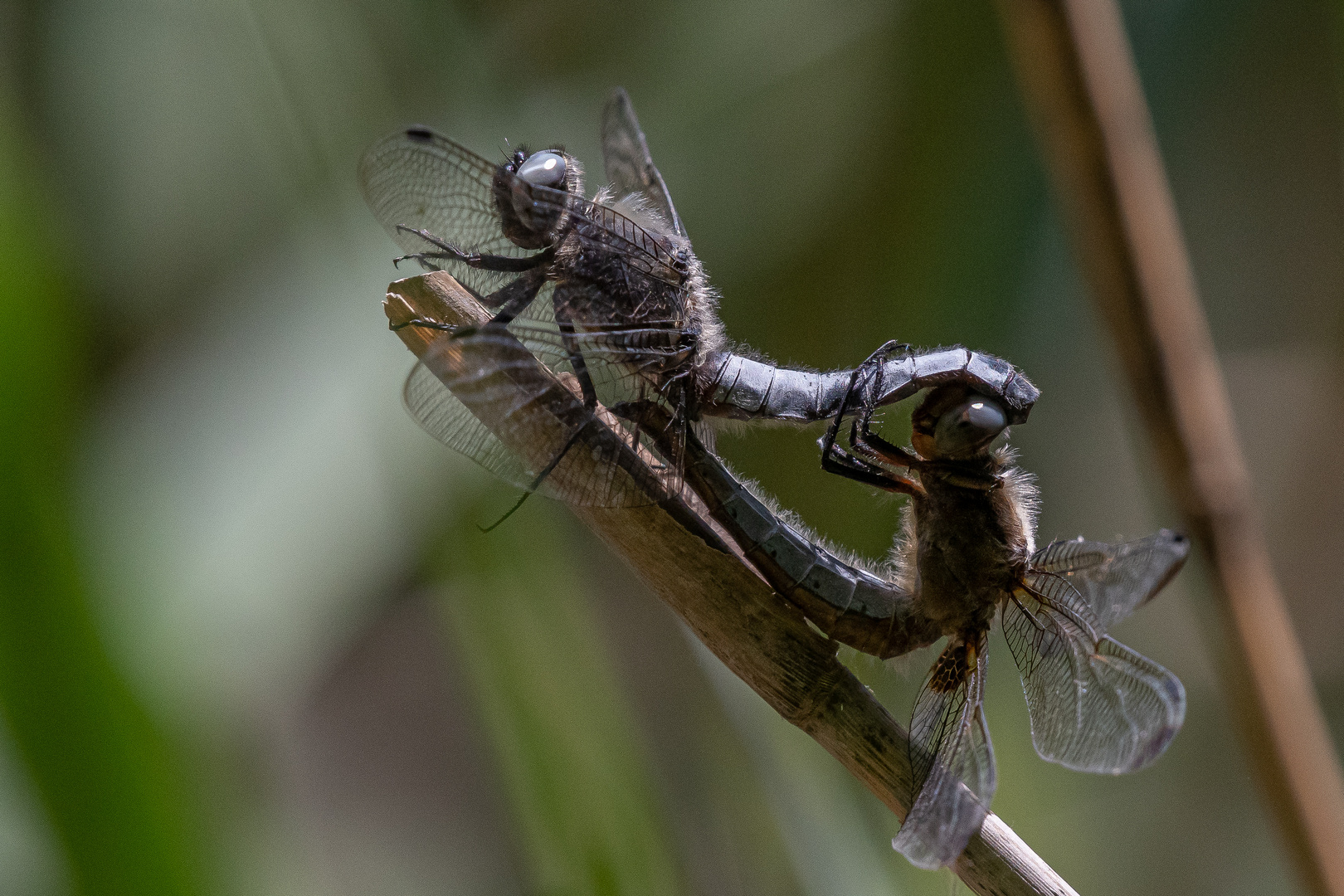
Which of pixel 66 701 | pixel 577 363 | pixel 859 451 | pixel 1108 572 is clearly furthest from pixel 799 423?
pixel 66 701

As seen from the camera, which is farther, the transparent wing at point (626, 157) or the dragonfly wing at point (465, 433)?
the transparent wing at point (626, 157)

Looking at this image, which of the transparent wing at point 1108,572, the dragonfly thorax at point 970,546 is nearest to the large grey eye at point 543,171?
the dragonfly thorax at point 970,546

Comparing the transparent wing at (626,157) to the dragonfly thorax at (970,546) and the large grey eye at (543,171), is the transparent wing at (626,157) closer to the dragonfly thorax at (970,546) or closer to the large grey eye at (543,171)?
the large grey eye at (543,171)

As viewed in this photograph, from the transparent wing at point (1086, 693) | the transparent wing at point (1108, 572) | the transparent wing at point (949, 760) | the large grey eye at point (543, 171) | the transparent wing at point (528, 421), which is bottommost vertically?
the transparent wing at point (1086, 693)

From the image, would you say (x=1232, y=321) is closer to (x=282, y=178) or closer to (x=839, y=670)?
(x=839, y=670)

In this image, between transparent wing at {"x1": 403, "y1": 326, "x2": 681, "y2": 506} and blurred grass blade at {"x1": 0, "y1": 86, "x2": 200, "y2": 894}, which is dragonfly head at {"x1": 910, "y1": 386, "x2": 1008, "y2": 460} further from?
blurred grass blade at {"x1": 0, "y1": 86, "x2": 200, "y2": 894}

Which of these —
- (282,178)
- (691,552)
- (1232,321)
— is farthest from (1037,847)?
(1232,321)

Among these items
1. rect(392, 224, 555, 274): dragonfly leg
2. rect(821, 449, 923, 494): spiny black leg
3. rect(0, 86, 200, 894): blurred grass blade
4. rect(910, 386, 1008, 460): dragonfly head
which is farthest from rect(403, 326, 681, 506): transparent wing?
rect(0, 86, 200, 894): blurred grass blade
